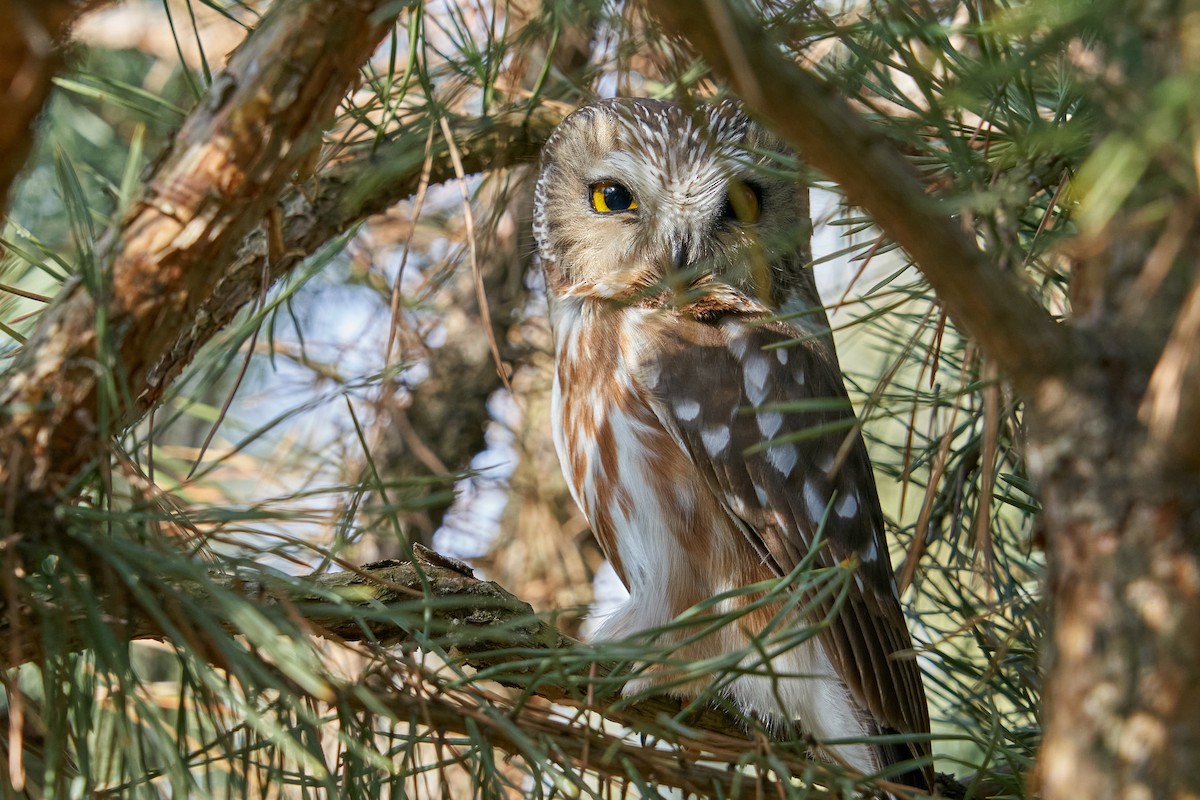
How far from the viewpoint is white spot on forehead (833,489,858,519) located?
111 inches

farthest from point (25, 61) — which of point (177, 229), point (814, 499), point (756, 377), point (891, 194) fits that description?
point (814, 499)

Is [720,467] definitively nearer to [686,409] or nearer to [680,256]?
[686,409]

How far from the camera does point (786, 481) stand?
9.20 feet

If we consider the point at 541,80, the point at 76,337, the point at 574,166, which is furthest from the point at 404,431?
the point at 76,337

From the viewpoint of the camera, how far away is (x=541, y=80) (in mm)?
2293

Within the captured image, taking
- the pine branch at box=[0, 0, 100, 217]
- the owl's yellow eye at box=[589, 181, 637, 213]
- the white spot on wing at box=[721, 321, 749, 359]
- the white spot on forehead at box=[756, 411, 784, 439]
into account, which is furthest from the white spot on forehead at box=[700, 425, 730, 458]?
the pine branch at box=[0, 0, 100, 217]

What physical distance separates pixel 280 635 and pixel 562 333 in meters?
2.09

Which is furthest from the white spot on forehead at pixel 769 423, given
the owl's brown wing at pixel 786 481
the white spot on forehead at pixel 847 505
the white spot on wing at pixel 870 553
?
the white spot on wing at pixel 870 553

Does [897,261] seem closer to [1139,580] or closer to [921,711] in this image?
[921,711]

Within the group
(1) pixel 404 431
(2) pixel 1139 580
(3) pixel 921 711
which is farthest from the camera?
(1) pixel 404 431

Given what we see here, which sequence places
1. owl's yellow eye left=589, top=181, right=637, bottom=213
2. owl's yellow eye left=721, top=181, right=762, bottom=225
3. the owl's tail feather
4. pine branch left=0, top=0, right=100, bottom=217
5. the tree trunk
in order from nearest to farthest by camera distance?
the tree trunk, pine branch left=0, top=0, right=100, bottom=217, the owl's tail feather, owl's yellow eye left=721, top=181, right=762, bottom=225, owl's yellow eye left=589, top=181, right=637, bottom=213

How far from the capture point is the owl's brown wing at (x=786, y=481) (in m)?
2.66

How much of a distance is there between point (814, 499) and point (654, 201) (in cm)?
105

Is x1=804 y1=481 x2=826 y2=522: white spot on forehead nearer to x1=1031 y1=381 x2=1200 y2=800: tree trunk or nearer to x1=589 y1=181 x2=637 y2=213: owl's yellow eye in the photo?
x1=589 y1=181 x2=637 y2=213: owl's yellow eye
